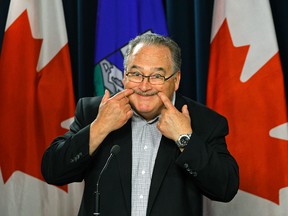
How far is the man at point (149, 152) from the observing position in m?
2.15

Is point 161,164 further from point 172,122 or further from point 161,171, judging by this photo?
point 172,122

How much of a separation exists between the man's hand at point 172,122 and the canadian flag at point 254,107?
989 millimetres

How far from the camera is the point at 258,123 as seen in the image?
121 inches

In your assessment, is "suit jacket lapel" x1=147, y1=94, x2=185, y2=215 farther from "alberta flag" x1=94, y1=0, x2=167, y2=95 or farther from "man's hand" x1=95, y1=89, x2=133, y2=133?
"alberta flag" x1=94, y1=0, x2=167, y2=95

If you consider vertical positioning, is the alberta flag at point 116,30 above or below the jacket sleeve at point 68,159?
above

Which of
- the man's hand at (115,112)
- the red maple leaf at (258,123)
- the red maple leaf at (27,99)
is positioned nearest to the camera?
the man's hand at (115,112)

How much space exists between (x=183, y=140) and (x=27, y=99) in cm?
158

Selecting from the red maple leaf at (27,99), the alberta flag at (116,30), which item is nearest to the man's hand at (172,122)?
the alberta flag at (116,30)

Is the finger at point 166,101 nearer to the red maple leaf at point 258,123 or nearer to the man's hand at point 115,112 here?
the man's hand at point 115,112

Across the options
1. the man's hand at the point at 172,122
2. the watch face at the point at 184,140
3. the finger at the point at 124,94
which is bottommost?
the watch face at the point at 184,140

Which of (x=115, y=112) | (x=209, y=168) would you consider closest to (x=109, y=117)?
(x=115, y=112)

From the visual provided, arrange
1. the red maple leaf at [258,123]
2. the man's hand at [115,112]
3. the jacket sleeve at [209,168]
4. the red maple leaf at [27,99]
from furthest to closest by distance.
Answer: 1. the red maple leaf at [27,99]
2. the red maple leaf at [258,123]
3. the man's hand at [115,112]
4. the jacket sleeve at [209,168]

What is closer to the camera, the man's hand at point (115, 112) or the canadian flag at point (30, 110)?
the man's hand at point (115, 112)

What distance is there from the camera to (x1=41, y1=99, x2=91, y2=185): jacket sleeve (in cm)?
218
